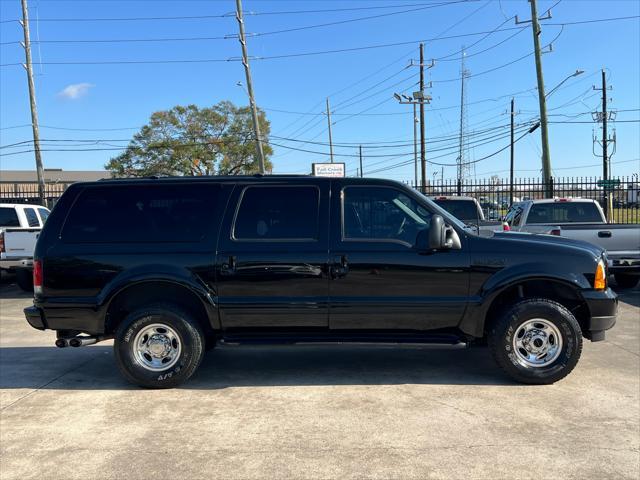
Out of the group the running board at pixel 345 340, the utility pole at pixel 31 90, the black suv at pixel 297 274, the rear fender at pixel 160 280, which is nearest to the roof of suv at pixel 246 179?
the black suv at pixel 297 274

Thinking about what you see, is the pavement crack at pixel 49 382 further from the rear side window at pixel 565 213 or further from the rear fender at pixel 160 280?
the rear side window at pixel 565 213

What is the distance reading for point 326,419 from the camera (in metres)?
4.32

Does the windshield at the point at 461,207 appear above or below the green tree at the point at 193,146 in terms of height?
below

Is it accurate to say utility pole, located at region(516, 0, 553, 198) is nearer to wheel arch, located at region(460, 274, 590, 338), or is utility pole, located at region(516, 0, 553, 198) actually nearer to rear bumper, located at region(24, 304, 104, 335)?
wheel arch, located at region(460, 274, 590, 338)

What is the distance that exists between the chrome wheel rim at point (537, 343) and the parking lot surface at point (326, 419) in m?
0.27

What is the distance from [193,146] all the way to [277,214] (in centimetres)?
5013

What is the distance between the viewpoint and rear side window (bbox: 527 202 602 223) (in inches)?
427

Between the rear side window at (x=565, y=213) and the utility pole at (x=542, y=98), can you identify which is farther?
the utility pole at (x=542, y=98)

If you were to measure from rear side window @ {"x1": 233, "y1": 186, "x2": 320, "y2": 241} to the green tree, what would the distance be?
158ft

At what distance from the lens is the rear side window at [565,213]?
35.6ft

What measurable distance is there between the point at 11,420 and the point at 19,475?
1.14m

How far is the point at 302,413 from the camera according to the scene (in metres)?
4.46

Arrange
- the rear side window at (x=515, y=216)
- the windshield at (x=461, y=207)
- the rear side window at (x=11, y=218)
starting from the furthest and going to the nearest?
the rear side window at (x=11, y=218), the windshield at (x=461, y=207), the rear side window at (x=515, y=216)

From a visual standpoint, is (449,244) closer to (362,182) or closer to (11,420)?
(362,182)
